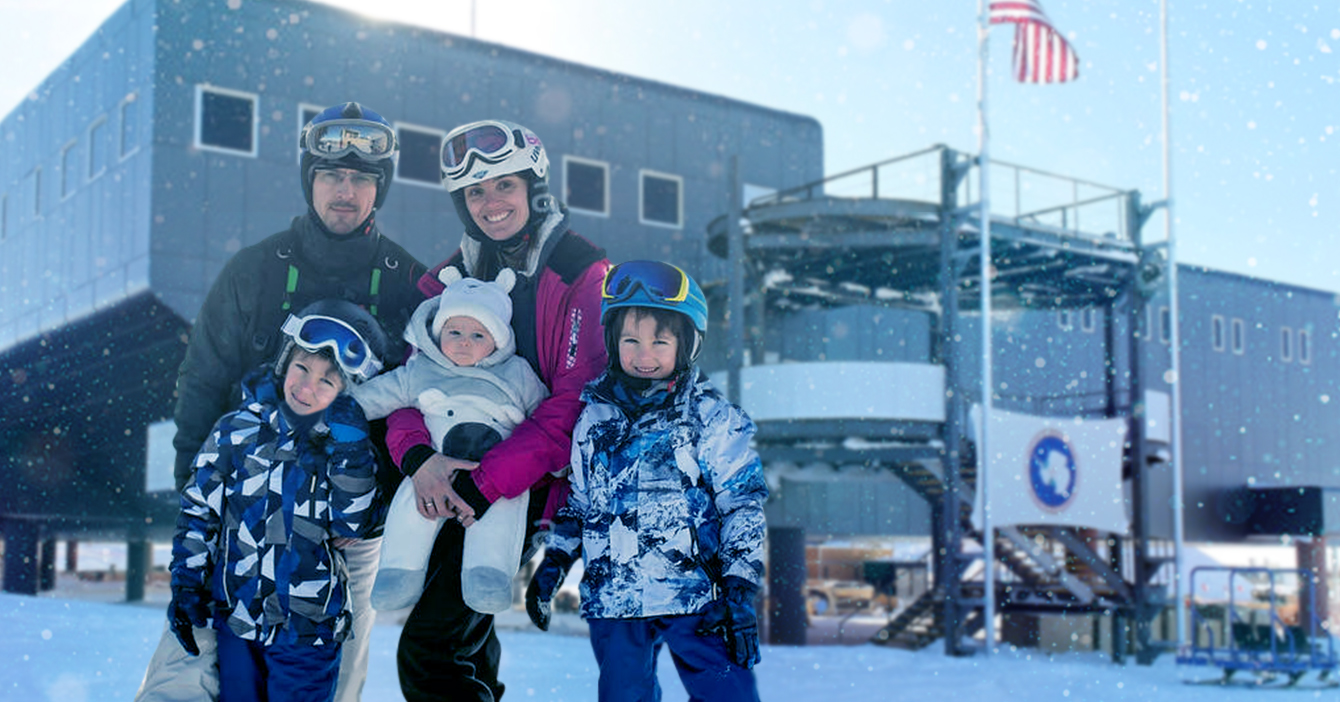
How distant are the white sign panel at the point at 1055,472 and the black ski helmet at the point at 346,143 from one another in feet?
44.5

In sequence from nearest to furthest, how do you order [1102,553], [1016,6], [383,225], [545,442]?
[545,442] < [1016,6] < [383,225] < [1102,553]

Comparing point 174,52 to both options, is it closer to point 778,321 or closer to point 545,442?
point 778,321

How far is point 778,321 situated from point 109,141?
12.4 metres

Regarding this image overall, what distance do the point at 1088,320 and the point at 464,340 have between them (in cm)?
2850

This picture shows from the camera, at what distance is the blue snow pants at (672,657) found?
3.80m

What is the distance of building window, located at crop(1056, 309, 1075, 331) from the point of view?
29078mm

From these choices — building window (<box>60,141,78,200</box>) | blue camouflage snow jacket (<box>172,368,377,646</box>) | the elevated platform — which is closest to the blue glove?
blue camouflage snow jacket (<box>172,368,377,646</box>)

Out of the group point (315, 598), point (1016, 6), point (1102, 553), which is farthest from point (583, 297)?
point (1102, 553)

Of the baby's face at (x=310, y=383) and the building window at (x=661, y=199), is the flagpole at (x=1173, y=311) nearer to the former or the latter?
the building window at (x=661, y=199)

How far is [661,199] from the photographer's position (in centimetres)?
2222

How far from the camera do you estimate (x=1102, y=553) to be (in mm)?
23359

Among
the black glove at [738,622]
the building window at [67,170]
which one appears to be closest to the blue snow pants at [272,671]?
the black glove at [738,622]

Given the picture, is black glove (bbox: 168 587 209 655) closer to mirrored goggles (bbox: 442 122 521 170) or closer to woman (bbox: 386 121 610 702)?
woman (bbox: 386 121 610 702)

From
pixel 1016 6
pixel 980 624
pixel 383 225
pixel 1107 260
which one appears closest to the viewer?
pixel 1016 6
